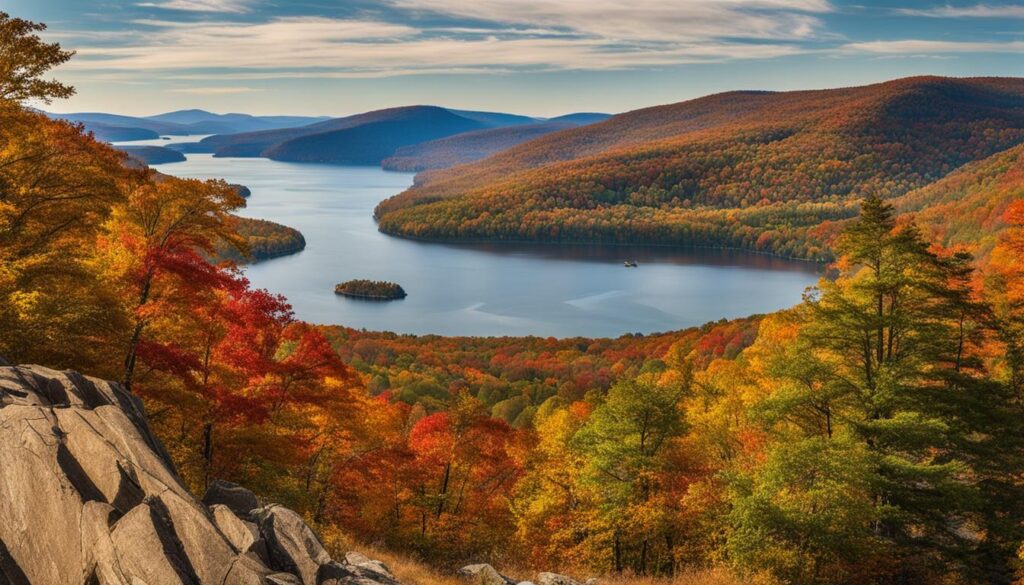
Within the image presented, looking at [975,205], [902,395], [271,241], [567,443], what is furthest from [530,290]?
[902,395]

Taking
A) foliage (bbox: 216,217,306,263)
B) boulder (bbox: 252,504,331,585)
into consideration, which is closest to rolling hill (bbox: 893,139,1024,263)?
boulder (bbox: 252,504,331,585)

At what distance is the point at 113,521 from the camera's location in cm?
1090

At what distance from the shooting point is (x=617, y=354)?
285 ft

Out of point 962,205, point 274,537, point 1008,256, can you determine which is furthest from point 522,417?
point 962,205

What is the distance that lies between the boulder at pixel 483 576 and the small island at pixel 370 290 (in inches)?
4848

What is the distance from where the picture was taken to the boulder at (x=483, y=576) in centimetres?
1809

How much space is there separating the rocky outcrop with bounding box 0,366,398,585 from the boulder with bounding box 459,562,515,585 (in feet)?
19.9

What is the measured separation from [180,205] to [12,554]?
12.5 metres

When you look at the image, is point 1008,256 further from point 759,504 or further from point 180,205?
point 180,205

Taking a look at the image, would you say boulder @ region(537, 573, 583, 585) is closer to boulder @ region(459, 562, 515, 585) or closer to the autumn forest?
boulder @ region(459, 562, 515, 585)

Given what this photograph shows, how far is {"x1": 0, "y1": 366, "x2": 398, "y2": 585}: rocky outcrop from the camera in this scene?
34.5 feet

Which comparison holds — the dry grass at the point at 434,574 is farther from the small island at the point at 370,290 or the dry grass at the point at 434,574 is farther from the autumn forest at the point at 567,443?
the small island at the point at 370,290

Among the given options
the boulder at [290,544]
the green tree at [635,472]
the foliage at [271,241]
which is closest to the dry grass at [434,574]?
the green tree at [635,472]

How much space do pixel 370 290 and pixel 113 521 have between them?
436 feet
